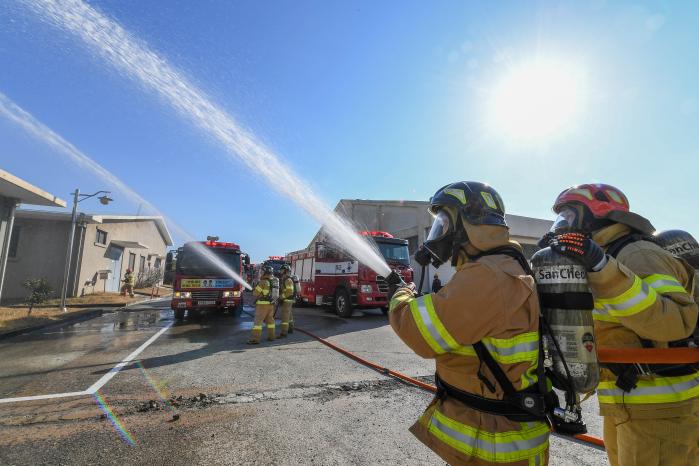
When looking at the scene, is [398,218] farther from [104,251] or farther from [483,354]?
[483,354]

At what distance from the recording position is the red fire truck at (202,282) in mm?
11195

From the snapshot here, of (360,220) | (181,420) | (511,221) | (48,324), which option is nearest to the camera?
(181,420)

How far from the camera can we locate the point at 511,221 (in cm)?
2047

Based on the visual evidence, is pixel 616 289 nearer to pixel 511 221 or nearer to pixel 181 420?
pixel 181 420

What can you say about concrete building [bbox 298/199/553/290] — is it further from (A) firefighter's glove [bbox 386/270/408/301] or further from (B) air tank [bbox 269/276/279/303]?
(A) firefighter's glove [bbox 386/270/408/301]

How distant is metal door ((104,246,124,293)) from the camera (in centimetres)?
2111

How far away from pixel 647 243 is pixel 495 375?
1165 mm

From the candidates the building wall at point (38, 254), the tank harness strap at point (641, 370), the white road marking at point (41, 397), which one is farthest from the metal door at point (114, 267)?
the tank harness strap at point (641, 370)

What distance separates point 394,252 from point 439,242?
9.95 metres

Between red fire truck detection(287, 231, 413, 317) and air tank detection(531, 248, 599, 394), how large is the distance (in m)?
9.47

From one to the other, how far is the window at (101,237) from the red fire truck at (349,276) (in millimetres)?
13732

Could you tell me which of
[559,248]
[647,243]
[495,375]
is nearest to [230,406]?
[495,375]

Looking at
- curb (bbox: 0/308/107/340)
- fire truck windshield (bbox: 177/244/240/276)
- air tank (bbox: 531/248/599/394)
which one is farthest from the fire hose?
curb (bbox: 0/308/107/340)

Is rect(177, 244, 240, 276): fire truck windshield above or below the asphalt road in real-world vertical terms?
above
